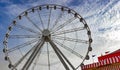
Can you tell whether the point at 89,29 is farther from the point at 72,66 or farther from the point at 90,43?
the point at 72,66

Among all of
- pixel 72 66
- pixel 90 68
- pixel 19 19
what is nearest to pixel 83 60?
pixel 72 66

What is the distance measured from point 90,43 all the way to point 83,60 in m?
2.48

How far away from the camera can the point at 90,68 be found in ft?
121

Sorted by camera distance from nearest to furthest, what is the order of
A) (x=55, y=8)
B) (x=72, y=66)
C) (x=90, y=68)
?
(x=72, y=66) < (x=55, y=8) < (x=90, y=68)

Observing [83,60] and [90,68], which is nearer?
[83,60]

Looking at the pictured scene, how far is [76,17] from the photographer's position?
1262 inches

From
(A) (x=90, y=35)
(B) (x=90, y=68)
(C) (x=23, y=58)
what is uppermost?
(A) (x=90, y=35)

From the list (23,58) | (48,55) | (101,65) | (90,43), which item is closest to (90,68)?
(101,65)

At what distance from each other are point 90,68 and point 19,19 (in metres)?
13.2

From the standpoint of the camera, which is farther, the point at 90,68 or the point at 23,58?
the point at 90,68

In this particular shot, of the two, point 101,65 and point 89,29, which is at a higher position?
point 89,29

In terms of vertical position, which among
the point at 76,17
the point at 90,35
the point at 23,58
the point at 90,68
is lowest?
the point at 90,68

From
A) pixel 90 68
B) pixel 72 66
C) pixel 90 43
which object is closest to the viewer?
pixel 72 66

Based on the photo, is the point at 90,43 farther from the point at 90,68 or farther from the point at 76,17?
the point at 90,68
